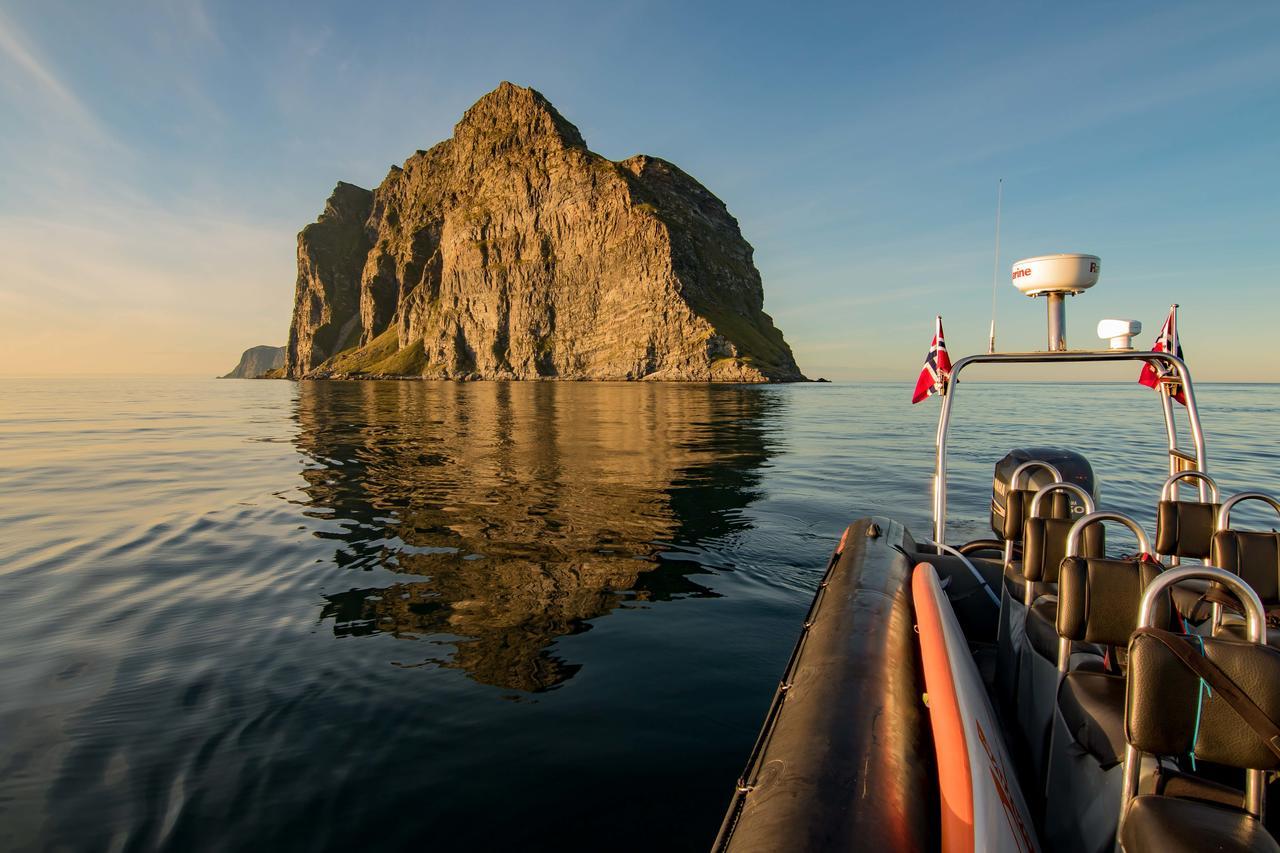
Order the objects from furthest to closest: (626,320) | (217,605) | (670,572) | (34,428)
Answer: (626,320) → (34,428) → (670,572) → (217,605)

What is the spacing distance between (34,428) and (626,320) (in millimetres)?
120104

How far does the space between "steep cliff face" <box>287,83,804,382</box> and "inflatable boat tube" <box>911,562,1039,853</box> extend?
128 m

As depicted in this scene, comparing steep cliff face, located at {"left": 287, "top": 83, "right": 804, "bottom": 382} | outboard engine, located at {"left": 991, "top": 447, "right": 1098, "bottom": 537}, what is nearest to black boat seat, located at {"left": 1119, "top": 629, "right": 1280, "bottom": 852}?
outboard engine, located at {"left": 991, "top": 447, "right": 1098, "bottom": 537}

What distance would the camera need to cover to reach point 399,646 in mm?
6633

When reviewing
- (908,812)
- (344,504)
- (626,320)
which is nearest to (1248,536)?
(908,812)

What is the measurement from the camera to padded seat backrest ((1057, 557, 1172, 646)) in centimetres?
316

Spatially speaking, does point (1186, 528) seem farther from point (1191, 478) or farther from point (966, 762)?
point (966, 762)

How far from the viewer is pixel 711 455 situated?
2194 centimetres

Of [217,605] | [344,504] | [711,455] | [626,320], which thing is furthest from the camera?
[626,320]

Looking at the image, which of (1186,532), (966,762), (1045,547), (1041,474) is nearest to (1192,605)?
(1186,532)

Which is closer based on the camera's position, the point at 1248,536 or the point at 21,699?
the point at 1248,536

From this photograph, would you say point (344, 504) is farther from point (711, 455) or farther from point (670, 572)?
point (711, 455)

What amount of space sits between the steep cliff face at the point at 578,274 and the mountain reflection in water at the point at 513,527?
4389 inches

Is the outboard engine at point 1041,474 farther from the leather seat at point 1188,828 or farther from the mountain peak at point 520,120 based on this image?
the mountain peak at point 520,120
